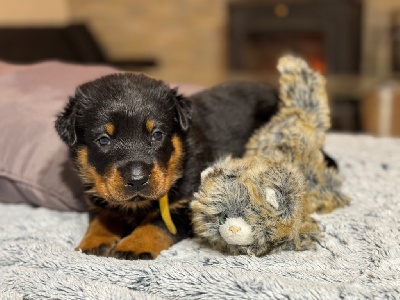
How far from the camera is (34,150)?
2.22 metres

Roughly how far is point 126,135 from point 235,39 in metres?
4.77

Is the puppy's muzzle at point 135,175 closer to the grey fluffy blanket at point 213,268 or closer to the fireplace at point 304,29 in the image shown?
the grey fluffy blanket at point 213,268

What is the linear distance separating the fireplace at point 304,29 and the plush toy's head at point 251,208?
4479 mm

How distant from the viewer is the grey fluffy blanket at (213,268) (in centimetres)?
128

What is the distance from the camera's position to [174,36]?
6.79 meters

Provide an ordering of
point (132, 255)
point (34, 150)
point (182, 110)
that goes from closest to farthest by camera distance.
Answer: point (132, 255), point (182, 110), point (34, 150)

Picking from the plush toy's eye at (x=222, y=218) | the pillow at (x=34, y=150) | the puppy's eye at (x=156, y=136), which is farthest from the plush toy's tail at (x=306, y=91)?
the pillow at (x=34, y=150)

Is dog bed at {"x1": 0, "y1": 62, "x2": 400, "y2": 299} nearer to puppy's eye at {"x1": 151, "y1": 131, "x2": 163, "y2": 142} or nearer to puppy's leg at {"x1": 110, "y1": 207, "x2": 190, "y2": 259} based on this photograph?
puppy's leg at {"x1": 110, "y1": 207, "x2": 190, "y2": 259}

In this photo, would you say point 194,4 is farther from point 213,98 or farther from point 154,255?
point 154,255

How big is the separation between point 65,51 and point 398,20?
13.0ft

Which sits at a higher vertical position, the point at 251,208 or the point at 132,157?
the point at 132,157

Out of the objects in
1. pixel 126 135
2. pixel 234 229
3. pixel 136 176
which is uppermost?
pixel 126 135

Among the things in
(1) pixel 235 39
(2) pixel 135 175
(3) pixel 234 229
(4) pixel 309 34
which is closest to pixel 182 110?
(2) pixel 135 175

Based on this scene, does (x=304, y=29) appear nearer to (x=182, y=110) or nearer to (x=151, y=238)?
(x=182, y=110)
